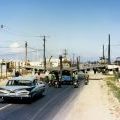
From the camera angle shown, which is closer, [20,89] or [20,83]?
[20,89]

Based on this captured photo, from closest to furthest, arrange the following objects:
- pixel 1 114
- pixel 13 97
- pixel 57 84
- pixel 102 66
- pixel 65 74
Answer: pixel 1 114
pixel 13 97
pixel 57 84
pixel 65 74
pixel 102 66

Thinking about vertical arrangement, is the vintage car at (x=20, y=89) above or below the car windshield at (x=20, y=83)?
below

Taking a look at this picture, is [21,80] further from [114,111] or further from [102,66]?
[102,66]

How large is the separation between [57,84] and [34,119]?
27.8 m

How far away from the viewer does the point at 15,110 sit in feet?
67.4

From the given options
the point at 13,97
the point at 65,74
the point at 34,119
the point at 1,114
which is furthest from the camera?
the point at 65,74

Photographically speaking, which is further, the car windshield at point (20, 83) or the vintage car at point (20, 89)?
the car windshield at point (20, 83)

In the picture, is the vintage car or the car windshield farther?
the car windshield

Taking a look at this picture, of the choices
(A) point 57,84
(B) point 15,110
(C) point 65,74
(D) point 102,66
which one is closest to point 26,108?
(B) point 15,110

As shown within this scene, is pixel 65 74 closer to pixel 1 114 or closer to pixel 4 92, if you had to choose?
pixel 4 92

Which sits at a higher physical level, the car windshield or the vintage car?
the car windshield

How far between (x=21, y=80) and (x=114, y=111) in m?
6.90

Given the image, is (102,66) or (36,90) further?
(102,66)

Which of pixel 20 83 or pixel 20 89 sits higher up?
pixel 20 83
